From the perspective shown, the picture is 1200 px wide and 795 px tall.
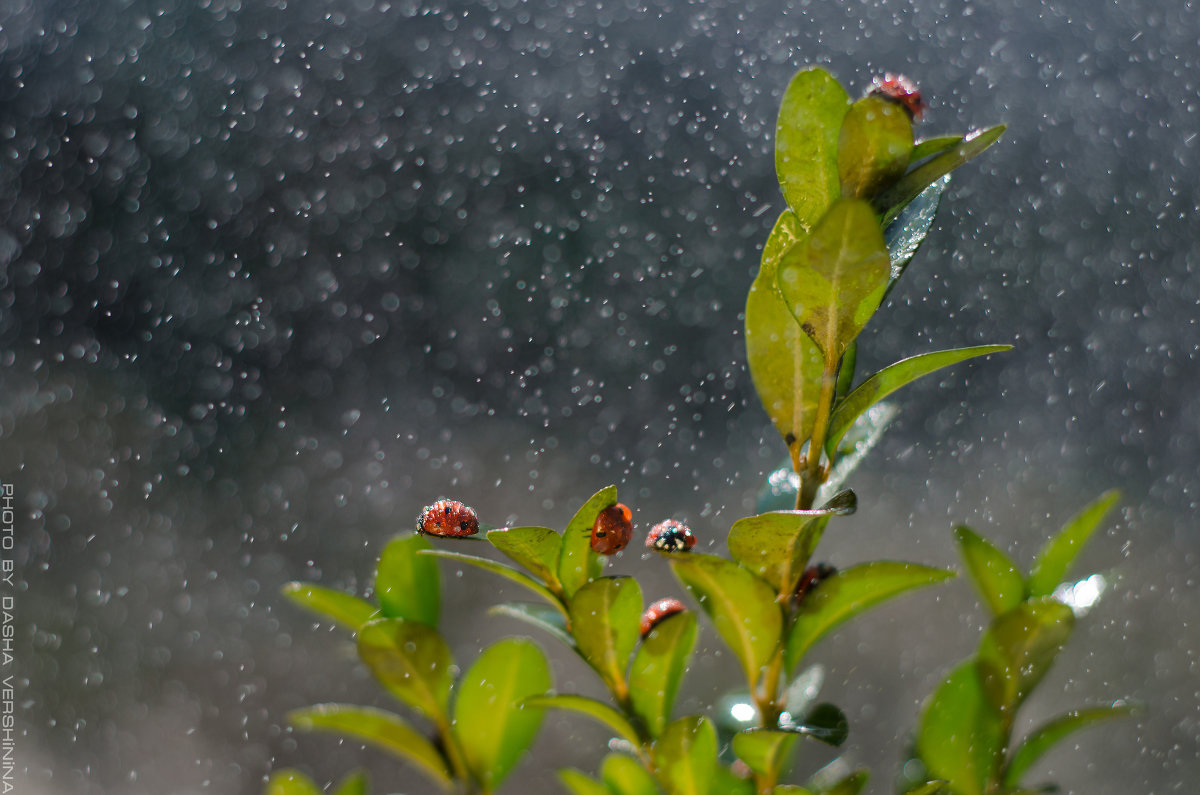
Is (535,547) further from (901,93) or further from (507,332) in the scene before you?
(507,332)

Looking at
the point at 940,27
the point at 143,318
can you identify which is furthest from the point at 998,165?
the point at 143,318

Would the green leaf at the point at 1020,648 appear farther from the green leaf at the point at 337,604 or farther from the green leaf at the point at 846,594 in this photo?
the green leaf at the point at 337,604

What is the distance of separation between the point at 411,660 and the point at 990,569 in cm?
17

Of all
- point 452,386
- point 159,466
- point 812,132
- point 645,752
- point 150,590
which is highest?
point 812,132

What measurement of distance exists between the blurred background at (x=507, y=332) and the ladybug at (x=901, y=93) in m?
0.60

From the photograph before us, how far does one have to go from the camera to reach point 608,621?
0.68 feet

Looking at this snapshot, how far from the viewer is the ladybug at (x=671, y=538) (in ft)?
0.69

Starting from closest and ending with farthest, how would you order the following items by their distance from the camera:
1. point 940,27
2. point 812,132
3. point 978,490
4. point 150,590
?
point 812,132 < point 940,27 < point 978,490 < point 150,590

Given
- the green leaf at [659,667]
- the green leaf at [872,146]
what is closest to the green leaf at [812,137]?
the green leaf at [872,146]

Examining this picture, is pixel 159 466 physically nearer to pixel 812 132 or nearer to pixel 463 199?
pixel 463 199

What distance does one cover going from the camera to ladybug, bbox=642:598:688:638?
0.74 feet

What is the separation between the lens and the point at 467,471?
36.3 inches

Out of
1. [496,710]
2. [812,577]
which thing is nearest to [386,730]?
[496,710]

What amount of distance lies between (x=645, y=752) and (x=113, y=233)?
3.08ft
